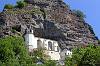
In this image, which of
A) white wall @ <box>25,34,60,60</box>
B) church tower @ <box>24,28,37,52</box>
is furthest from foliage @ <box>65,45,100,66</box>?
church tower @ <box>24,28,37,52</box>

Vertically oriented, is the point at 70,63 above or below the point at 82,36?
below

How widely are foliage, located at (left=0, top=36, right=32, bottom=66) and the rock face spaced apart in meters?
28.9

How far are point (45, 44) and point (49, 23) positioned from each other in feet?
24.1

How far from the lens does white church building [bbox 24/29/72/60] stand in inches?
5231

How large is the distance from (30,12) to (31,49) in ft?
50.2

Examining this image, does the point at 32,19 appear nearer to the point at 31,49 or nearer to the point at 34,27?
the point at 34,27

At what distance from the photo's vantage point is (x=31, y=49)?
130 metres

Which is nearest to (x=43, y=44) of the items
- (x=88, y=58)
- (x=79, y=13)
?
(x=79, y=13)

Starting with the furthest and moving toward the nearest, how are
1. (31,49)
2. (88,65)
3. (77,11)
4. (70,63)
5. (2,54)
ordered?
1. (77,11)
2. (31,49)
3. (2,54)
4. (70,63)
5. (88,65)

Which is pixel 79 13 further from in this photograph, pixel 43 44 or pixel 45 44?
pixel 43 44

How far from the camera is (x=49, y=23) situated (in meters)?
141

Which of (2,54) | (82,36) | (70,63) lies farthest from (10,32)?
(70,63)

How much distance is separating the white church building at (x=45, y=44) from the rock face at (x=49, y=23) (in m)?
1.92

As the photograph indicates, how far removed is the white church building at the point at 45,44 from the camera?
5231 inches
